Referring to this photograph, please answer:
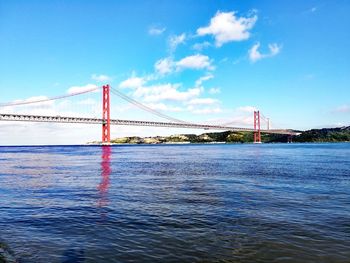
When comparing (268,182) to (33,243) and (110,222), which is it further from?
(33,243)

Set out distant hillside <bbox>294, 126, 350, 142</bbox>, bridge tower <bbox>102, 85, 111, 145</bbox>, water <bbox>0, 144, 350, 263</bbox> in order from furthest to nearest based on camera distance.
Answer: distant hillside <bbox>294, 126, 350, 142</bbox>
bridge tower <bbox>102, 85, 111, 145</bbox>
water <bbox>0, 144, 350, 263</bbox>

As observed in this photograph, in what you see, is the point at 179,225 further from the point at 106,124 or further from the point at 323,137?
the point at 323,137

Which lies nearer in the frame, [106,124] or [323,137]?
[106,124]

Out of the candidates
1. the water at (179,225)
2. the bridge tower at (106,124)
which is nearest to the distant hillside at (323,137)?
the bridge tower at (106,124)

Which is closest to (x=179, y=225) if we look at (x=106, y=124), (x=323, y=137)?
(x=106, y=124)

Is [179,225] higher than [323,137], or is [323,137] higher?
[323,137]

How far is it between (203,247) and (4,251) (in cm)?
478

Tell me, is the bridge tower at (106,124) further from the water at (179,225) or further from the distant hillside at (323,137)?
the distant hillside at (323,137)

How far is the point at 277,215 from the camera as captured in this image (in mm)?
11125

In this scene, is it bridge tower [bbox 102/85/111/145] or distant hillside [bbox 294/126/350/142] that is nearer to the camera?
bridge tower [bbox 102/85/111/145]

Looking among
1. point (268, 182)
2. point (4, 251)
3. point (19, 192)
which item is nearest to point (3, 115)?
point (19, 192)

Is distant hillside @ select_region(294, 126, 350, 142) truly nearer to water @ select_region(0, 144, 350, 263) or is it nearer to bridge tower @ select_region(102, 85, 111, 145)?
bridge tower @ select_region(102, 85, 111, 145)

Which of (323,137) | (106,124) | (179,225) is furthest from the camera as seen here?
(323,137)

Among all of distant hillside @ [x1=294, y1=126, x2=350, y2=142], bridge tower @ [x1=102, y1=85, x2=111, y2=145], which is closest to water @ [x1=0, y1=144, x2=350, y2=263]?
bridge tower @ [x1=102, y1=85, x2=111, y2=145]
